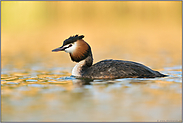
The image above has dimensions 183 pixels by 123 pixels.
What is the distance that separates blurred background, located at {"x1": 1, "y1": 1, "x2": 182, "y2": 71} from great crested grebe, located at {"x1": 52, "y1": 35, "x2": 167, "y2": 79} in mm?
2555

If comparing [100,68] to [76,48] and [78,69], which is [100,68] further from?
[76,48]

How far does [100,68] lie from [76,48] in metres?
0.91

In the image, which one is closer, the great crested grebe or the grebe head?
the great crested grebe

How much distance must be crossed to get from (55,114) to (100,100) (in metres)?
1.09

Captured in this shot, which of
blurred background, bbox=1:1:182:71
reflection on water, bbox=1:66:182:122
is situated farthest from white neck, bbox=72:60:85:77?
blurred background, bbox=1:1:182:71

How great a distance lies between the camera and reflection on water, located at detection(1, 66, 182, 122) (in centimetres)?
516

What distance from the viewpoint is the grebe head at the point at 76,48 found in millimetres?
8945

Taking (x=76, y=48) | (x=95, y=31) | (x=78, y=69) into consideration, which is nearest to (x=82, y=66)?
(x=78, y=69)

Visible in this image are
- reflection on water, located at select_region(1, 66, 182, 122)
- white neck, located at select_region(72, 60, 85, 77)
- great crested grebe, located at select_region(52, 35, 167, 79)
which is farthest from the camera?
white neck, located at select_region(72, 60, 85, 77)

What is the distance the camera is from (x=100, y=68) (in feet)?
28.5

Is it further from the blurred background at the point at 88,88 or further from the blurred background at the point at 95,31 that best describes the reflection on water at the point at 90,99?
the blurred background at the point at 95,31

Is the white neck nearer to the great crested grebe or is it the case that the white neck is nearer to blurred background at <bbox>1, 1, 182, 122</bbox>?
the great crested grebe

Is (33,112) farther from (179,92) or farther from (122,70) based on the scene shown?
(122,70)

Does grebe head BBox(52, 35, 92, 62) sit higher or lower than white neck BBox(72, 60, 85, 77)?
higher
